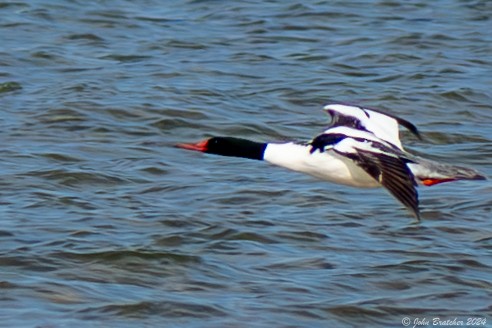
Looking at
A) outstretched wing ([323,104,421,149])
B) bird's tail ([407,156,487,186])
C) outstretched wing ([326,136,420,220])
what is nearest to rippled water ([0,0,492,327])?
bird's tail ([407,156,487,186])

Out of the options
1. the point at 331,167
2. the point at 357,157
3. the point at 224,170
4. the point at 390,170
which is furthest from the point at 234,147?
the point at 224,170

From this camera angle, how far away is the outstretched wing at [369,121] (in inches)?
388

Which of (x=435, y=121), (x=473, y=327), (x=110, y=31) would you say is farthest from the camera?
(x=110, y=31)

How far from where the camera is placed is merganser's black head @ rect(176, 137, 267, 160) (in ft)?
31.4

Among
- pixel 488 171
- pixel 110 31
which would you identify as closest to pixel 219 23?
pixel 110 31

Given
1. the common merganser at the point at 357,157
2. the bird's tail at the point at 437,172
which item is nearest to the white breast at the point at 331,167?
the common merganser at the point at 357,157

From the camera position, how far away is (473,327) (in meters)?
8.48

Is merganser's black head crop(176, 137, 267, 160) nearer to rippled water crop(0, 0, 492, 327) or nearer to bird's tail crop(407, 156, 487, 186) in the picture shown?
rippled water crop(0, 0, 492, 327)

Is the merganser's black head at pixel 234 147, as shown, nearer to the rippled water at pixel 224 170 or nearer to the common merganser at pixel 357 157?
the common merganser at pixel 357 157

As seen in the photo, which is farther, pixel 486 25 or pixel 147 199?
pixel 486 25

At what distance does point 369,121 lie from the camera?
10055 millimetres

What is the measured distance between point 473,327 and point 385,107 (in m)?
5.62

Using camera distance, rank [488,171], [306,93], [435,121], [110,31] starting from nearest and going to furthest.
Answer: [488,171]
[435,121]
[306,93]
[110,31]

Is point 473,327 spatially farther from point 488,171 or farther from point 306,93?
point 306,93
